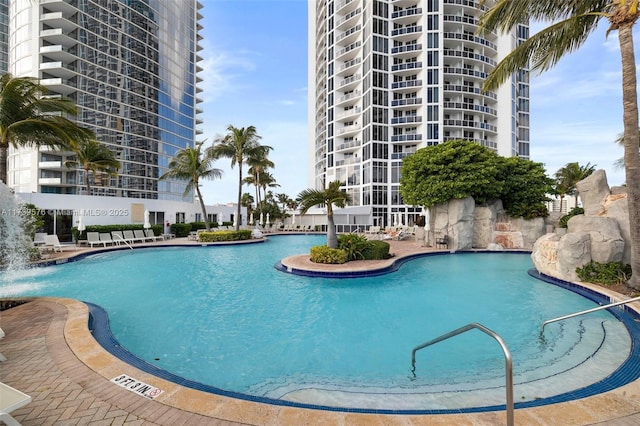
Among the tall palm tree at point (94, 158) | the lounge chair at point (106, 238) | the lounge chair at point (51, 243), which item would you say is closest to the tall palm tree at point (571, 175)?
the lounge chair at point (106, 238)

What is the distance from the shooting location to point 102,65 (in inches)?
1617

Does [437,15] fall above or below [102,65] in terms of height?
above

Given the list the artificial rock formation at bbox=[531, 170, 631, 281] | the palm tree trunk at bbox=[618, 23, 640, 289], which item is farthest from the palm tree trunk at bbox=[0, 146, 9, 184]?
the palm tree trunk at bbox=[618, 23, 640, 289]

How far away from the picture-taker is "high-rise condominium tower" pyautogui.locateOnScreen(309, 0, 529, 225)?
3516 cm

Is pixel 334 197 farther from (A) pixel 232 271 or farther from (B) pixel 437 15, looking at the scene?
(B) pixel 437 15

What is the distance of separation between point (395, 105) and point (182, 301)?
3501 cm

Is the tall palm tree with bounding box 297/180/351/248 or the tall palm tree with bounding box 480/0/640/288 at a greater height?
the tall palm tree with bounding box 480/0/640/288

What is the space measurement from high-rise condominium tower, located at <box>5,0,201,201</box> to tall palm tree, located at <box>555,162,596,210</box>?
187 ft

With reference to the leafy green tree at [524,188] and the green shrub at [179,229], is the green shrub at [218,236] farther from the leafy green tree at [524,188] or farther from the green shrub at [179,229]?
the leafy green tree at [524,188]

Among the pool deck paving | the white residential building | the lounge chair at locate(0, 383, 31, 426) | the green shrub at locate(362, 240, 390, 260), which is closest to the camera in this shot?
the lounge chair at locate(0, 383, 31, 426)

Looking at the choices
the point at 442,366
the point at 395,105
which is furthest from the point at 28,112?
the point at 395,105

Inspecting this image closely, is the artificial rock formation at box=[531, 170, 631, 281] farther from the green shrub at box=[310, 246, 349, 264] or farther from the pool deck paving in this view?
the green shrub at box=[310, 246, 349, 264]

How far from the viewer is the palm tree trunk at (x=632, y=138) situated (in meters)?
7.46

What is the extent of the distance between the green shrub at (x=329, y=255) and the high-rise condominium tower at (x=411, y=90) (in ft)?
77.6
